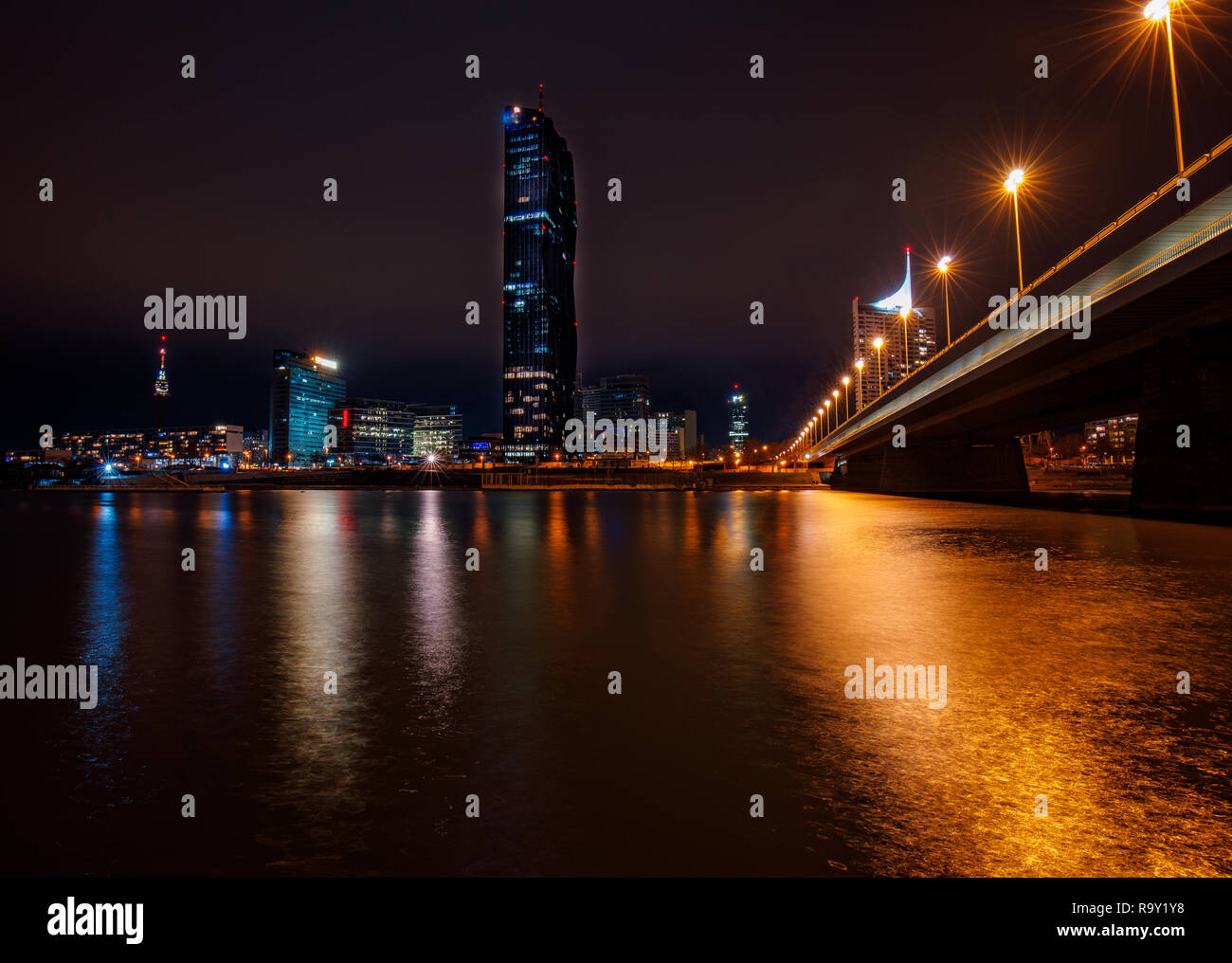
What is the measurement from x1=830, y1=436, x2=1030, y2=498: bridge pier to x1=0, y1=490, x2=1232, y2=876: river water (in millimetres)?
61324

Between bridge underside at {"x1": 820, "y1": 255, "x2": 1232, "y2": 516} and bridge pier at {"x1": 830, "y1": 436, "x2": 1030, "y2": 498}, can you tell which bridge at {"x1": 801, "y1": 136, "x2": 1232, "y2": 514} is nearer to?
bridge underside at {"x1": 820, "y1": 255, "x2": 1232, "y2": 516}

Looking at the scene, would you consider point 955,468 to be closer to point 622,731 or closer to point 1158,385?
point 1158,385

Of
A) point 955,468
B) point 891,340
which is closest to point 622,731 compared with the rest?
point 955,468

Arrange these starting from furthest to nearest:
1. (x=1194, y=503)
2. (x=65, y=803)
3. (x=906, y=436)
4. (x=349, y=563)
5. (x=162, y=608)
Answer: (x=906, y=436) < (x=1194, y=503) < (x=349, y=563) < (x=162, y=608) < (x=65, y=803)

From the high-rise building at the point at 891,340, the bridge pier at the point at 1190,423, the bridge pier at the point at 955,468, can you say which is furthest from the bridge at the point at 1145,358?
the high-rise building at the point at 891,340

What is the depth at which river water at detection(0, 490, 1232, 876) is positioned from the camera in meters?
3.47

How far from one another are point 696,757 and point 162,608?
393 inches

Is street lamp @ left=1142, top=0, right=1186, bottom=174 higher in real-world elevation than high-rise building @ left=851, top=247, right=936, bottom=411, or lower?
lower

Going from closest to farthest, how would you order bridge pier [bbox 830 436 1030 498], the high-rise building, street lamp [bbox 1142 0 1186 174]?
street lamp [bbox 1142 0 1186 174]
bridge pier [bbox 830 436 1030 498]
the high-rise building

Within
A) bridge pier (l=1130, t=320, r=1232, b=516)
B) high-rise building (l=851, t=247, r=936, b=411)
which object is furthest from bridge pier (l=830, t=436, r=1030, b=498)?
high-rise building (l=851, t=247, r=936, b=411)

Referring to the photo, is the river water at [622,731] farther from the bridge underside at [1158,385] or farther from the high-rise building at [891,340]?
the high-rise building at [891,340]

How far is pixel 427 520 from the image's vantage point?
103ft
